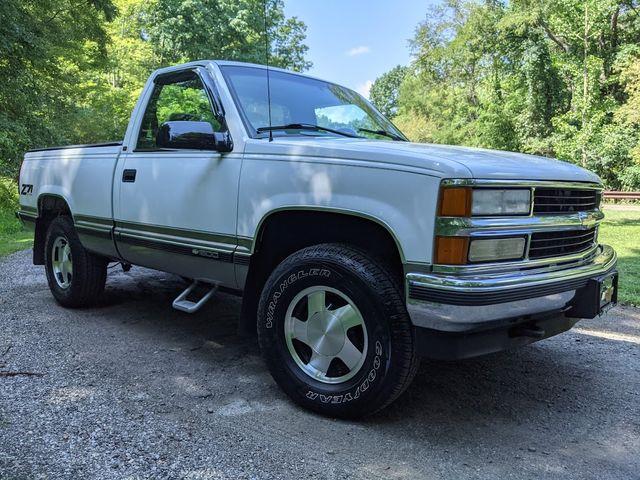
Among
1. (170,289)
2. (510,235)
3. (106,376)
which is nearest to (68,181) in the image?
(170,289)

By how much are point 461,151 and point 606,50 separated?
32.3m

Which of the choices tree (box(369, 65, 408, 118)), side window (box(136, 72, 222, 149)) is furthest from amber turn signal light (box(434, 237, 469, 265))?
tree (box(369, 65, 408, 118))

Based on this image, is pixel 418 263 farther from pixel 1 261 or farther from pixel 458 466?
pixel 1 261

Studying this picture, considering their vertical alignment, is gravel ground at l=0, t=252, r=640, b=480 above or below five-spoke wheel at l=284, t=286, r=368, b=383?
below

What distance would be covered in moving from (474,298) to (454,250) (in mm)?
235

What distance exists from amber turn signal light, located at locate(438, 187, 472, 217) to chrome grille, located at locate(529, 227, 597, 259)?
476 millimetres

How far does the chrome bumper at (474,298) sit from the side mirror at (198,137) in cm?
159

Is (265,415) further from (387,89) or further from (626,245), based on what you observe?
(387,89)

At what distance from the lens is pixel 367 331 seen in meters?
2.75

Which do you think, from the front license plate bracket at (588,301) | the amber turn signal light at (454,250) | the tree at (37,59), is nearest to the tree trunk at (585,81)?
the tree at (37,59)

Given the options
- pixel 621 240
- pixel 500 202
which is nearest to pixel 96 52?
pixel 621 240

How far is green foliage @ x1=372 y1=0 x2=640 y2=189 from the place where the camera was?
24891 mm

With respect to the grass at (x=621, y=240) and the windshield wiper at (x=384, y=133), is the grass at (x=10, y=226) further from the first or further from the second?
the windshield wiper at (x=384, y=133)

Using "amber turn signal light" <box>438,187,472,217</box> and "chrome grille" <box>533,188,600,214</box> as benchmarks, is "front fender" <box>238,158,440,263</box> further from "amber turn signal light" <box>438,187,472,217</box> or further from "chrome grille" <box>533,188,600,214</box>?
"chrome grille" <box>533,188,600,214</box>
